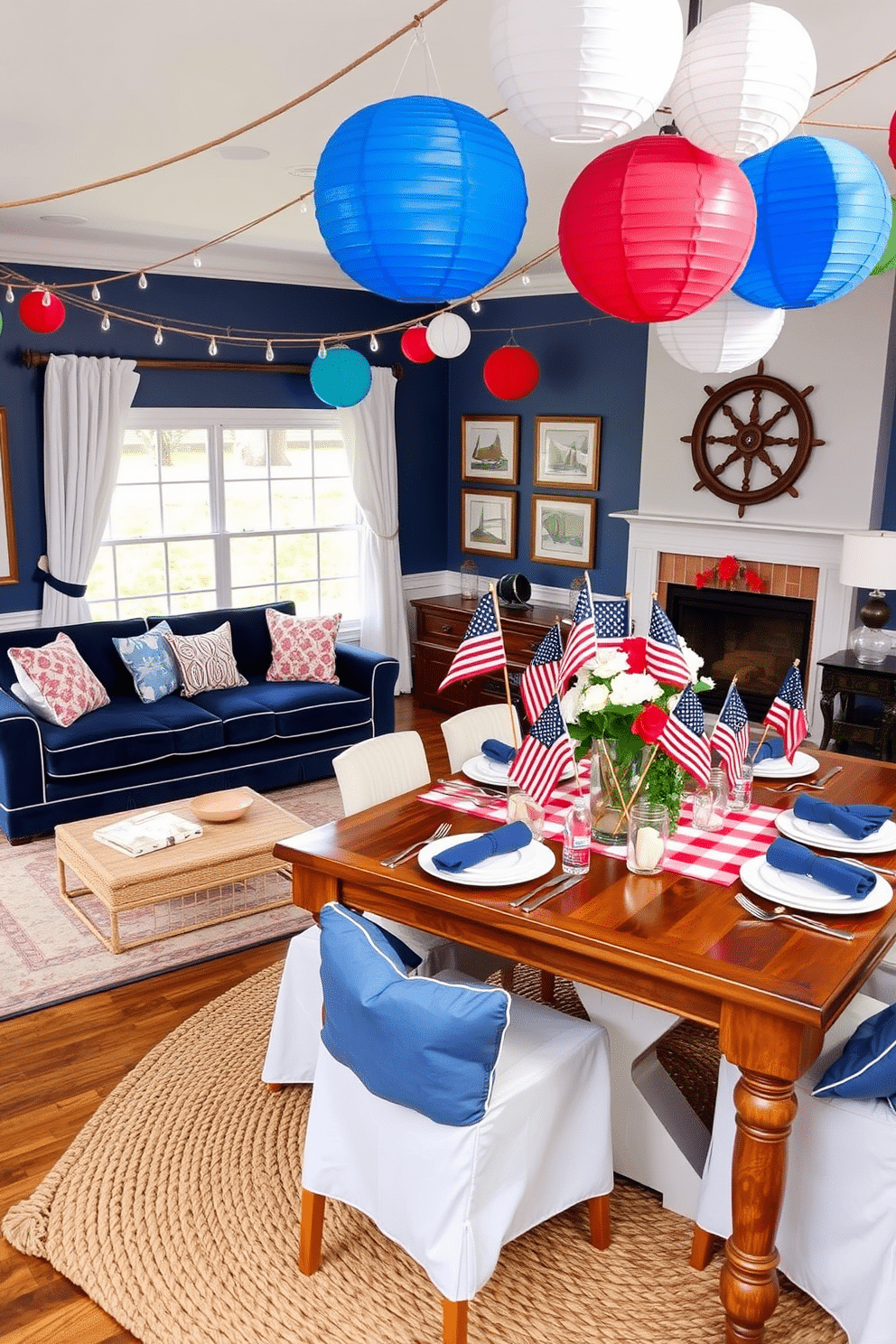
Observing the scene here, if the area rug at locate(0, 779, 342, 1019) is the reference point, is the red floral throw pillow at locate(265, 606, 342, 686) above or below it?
above

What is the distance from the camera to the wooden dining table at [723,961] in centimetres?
219

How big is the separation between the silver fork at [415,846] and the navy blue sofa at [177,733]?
2.67 metres

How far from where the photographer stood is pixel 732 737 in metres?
3.08

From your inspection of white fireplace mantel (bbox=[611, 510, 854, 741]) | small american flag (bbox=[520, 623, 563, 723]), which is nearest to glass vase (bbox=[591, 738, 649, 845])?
small american flag (bbox=[520, 623, 563, 723])

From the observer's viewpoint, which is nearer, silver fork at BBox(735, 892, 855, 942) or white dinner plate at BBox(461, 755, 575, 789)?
silver fork at BBox(735, 892, 855, 942)

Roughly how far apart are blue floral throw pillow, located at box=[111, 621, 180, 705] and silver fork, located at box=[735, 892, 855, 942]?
151 inches

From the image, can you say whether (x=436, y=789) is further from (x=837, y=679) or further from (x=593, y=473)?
(x=593, y=473)

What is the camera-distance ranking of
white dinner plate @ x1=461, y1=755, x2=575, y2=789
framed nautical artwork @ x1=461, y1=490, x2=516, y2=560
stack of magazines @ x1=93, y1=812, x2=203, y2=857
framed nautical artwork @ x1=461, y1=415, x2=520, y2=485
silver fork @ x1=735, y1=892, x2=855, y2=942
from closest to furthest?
silver fork @ x1=735, y1=892, x2=855, y2=942 < white dinner plate @ x1=461, y1=755, x2=575, y2=789 < stack of magazines @ x1=93, y1=812, x2=203, y2=857 < framed nautical artwork @ x1=461, y1=415, x2=520, y2=485 < framed nautical artwork @ x1=461, y1=490, x2=516, y2=560

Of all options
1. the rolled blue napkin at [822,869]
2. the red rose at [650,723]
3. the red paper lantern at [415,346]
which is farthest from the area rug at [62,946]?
the red paper lantern at [415,346]

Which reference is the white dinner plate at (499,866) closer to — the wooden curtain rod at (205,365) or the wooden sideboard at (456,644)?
the wooden sideboard at (456,644)

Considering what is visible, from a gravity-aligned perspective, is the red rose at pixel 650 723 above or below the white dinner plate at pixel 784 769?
above

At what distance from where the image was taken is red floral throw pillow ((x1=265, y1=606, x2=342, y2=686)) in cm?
620

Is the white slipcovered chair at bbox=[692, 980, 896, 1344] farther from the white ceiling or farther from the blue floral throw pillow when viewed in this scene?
the blue floral throw pillow

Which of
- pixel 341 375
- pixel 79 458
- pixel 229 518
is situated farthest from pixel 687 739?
pixel 229 518
